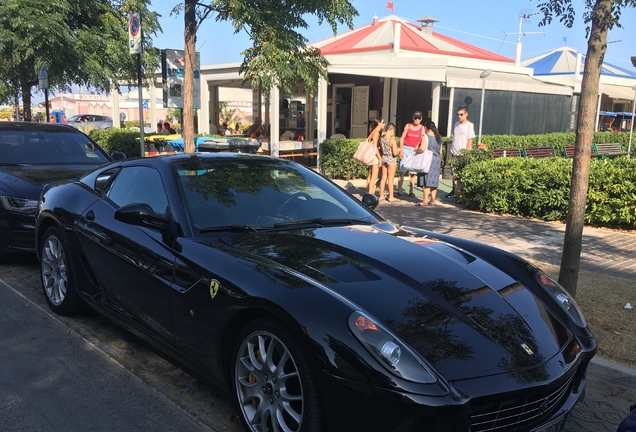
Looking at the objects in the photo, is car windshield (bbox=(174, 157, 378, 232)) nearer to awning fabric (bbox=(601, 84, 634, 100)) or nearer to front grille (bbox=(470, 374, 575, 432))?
front grille (bbox=(470, 374, 575, 432))

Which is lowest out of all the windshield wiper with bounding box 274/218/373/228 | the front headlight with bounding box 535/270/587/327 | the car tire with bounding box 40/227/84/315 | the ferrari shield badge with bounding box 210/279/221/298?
the car tire with bounding box 40/227/84/315

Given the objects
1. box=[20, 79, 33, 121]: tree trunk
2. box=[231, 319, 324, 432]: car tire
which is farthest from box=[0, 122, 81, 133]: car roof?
box=[20, 79, 33, 121]: tree trunk

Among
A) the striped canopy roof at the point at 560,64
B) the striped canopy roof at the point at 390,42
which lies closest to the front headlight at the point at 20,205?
the striped canopy roof at the point at 390,42

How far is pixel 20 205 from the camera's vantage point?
6066 mm

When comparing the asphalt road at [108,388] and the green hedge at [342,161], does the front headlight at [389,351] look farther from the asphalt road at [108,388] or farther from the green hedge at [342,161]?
the green hedge at [342,161]

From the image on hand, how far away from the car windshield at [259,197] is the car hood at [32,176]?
262 cm

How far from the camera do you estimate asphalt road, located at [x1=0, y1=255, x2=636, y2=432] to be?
3250 mm

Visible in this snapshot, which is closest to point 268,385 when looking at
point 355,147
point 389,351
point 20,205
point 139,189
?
point 389,351

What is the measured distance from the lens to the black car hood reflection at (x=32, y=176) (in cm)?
616

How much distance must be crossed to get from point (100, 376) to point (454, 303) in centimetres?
245

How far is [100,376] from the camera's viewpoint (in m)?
3.80

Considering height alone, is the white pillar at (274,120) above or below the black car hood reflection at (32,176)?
above

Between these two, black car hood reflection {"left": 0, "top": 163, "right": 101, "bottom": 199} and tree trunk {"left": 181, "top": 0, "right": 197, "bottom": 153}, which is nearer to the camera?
black car hood reflection {"left": 0, "top": 163, "right": 101, "bottom": 199}

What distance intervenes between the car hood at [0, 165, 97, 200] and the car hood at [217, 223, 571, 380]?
372 centimetres
